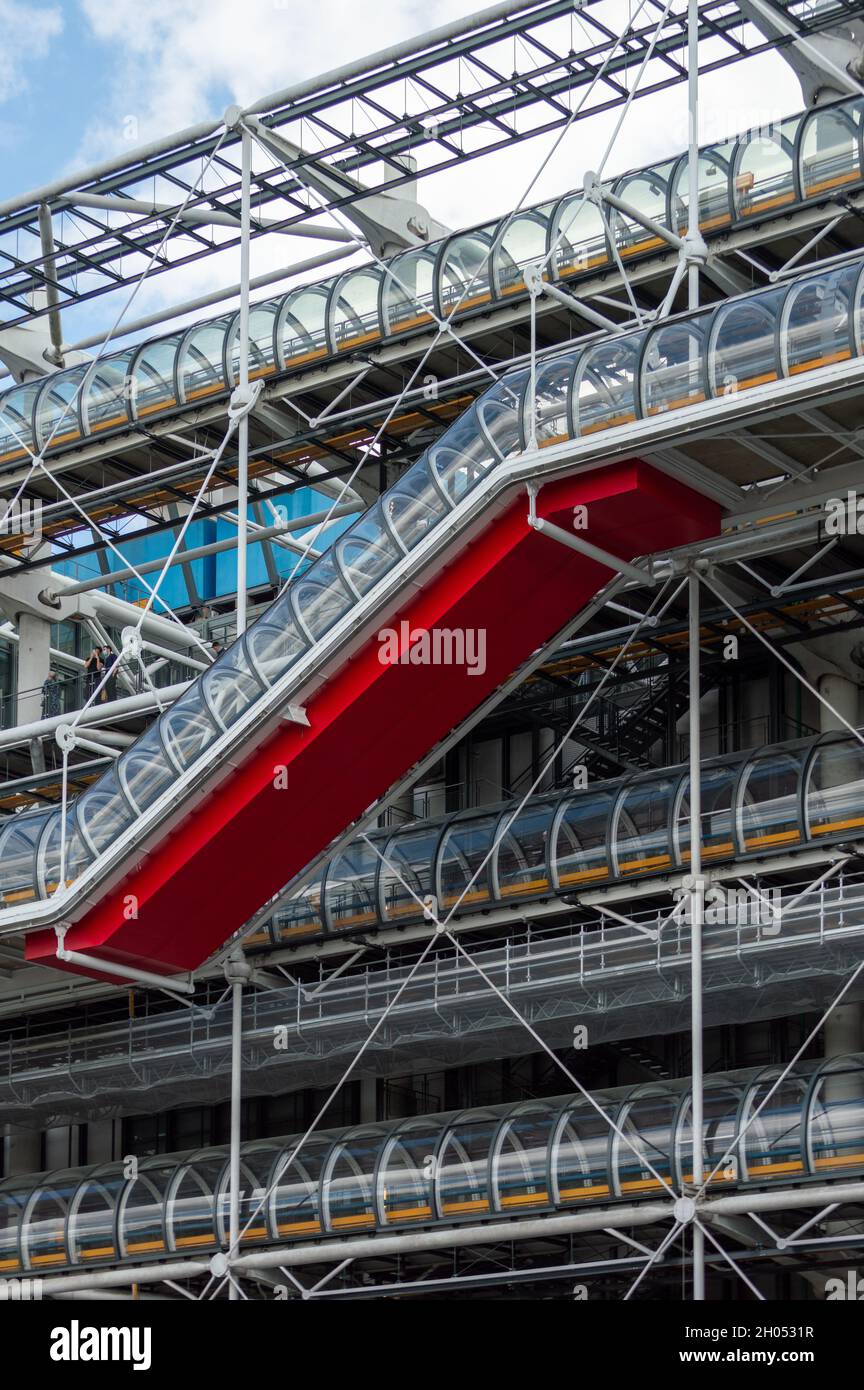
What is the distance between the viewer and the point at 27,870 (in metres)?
25.5

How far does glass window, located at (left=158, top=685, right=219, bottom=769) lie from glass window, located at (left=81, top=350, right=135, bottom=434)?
6474mm

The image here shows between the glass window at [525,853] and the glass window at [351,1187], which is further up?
the glass window at [525,853]

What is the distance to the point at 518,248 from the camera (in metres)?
27.1

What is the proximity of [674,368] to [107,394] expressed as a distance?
10.3 m

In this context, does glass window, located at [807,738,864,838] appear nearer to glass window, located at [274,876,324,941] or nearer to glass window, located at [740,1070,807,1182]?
glass window, located at [740,1070,807,1182]

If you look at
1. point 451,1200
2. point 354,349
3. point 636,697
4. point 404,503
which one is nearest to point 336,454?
point 354,349

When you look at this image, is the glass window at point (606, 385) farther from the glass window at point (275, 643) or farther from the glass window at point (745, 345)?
the glass window at point (275, 643)

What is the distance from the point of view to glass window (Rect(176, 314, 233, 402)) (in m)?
29.2

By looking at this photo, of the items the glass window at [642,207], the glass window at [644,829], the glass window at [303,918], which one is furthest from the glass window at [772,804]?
the glass window at [642,207]

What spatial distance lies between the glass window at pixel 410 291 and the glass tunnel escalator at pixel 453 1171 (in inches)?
312

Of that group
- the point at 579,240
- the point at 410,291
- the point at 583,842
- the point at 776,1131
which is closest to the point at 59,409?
the point at 410,291

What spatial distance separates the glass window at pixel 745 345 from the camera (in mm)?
20953

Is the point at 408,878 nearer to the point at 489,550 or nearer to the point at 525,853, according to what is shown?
the point at 525,853

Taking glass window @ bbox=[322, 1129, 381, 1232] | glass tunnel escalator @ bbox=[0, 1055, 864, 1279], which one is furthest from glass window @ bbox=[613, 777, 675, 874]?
glass window @ bbox=[322, 1129, 381, 1232]
